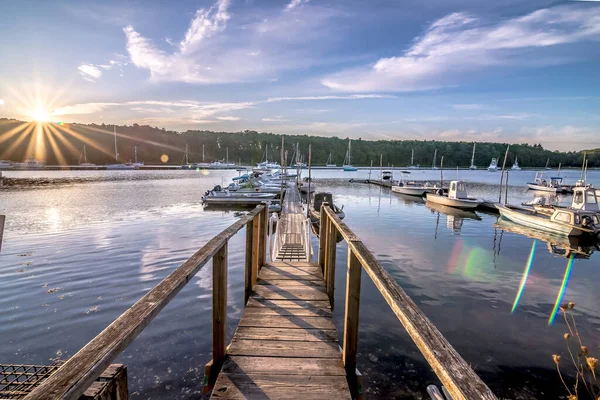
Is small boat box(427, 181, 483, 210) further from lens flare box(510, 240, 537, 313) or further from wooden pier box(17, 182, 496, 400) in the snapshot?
wooden pier box(17, 182, 496, 400)

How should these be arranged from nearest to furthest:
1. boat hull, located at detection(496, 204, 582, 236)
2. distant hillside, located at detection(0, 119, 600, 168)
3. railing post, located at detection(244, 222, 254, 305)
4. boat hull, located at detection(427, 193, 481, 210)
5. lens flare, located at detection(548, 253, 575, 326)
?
railing post, located at detection(244, 222, 254, 305) < lens flare, located at detection(548, 253, 575, 326) < boat hull, located at detection(496, 204, 582, 236) < boat hull, located at detection(427, 193, 481, 210) < distant hillside, located at detection(0, 119, 600, 168)

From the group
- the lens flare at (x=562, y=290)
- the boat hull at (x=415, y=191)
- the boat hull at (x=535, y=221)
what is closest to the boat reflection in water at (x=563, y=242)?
the boat hull at (x=535, y=221)

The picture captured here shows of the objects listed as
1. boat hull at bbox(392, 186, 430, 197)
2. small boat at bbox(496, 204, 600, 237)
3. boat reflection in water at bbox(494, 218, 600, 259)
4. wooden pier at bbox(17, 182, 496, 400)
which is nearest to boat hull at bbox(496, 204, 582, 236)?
small boat at bbox(496, 204, 600, 237)

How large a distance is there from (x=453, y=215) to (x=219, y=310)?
26.4 meters

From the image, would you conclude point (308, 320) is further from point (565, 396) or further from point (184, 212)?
point (184, 212)

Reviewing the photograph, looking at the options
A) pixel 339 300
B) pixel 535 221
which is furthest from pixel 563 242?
pixel 339 300

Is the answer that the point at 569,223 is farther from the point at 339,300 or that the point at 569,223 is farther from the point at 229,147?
the point at 229,147

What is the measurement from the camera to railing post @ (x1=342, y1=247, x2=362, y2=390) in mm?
3207

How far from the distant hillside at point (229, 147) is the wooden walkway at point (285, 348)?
129 m

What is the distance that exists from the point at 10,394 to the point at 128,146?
157 m

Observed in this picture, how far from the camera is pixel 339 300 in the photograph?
884 cm

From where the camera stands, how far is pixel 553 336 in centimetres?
723

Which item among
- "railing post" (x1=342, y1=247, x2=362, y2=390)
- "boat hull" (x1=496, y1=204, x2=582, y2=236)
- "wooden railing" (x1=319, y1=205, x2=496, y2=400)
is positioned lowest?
"boat hull" (x1=496, y1=204, x2=582, y2=236)

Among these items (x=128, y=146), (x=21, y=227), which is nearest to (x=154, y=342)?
(x=21, y=227)
